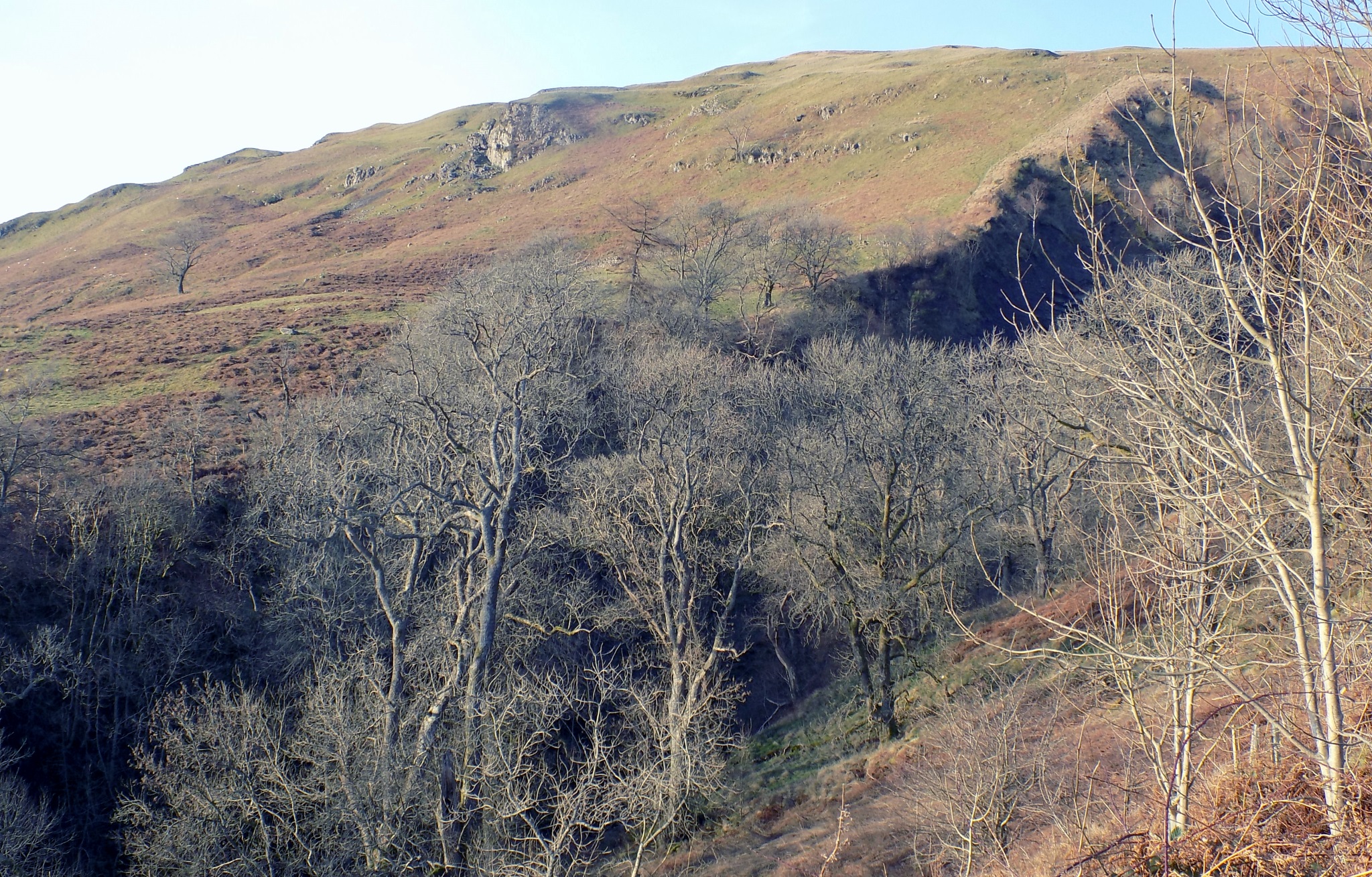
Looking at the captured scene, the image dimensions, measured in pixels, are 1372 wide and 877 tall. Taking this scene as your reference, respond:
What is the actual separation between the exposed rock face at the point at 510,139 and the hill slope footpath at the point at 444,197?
0.29 m

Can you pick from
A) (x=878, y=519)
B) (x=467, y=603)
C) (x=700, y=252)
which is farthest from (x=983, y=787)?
(x=700, y=252)

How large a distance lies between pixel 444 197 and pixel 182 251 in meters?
24.4

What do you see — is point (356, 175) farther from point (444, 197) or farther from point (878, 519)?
point (878, 519)

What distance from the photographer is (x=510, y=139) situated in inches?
3602

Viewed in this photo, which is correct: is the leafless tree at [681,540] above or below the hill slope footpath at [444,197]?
below

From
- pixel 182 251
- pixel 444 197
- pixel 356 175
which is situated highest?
pixel 356 175

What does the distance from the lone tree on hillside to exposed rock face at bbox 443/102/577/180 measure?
25352mm

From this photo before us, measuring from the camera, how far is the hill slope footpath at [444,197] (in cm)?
4222

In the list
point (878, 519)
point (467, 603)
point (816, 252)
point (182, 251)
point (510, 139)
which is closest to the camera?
point (467, 603)

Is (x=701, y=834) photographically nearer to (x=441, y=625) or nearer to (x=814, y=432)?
(x=441, y=625)

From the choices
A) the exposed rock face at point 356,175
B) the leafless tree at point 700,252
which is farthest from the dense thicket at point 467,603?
the exposed rock face at point 356,175

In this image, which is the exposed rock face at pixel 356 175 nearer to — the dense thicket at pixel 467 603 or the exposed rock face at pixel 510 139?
the exposed rock face at pixel 510 139

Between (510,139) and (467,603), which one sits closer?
(467,603)

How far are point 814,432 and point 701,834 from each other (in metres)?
15.3
